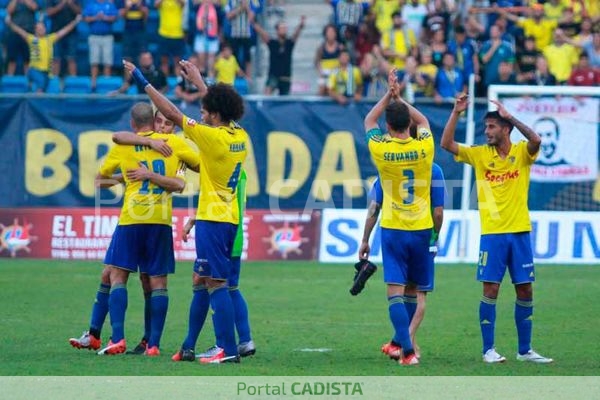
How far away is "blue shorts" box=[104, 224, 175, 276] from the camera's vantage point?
12086 millimetres

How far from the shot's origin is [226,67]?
1005 inches

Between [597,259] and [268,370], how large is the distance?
39.7ft

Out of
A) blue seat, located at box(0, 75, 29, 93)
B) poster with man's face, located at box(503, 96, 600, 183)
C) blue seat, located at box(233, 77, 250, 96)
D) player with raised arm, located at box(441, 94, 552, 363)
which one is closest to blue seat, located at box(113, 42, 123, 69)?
blue seat, located at box(0, 75, 29, 93)

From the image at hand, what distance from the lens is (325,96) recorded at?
958 inches

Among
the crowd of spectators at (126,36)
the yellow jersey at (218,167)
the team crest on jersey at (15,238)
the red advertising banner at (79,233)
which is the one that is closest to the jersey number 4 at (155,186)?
the yellow jersey at (218,167)

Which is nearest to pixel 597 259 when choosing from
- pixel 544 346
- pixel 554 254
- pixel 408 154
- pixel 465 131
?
pixel 554 254

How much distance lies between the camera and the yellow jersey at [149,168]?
1207 cm

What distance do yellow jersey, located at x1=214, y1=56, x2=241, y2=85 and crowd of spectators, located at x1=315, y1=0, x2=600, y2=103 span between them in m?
1.67

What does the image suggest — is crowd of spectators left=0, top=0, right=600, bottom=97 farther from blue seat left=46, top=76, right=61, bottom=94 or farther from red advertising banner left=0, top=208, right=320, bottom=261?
red advertising banner left=0, top=208, right=320, bottom=261

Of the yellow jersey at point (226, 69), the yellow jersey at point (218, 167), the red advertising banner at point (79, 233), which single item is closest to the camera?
the yellow jersey at point (218, 167)

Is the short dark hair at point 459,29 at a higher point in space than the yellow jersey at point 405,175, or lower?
higher

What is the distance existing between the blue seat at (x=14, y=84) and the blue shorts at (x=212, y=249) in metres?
15.3

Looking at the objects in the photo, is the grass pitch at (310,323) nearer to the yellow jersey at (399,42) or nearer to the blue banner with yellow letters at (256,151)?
the blue banner with yellow letters at (256,151)

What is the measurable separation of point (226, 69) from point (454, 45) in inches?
174
